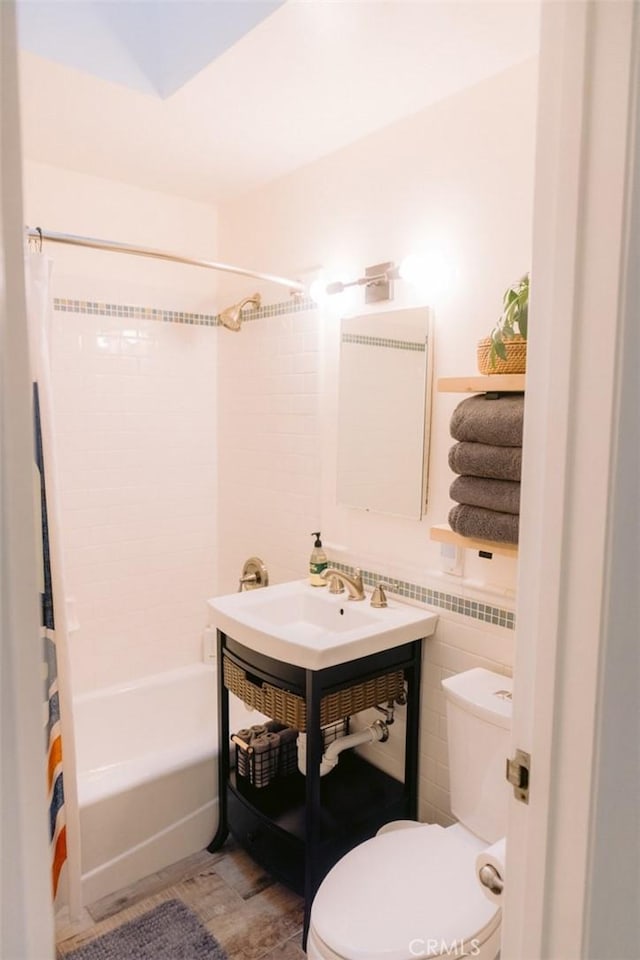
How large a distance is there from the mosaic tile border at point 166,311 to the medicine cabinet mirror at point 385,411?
1.15ft

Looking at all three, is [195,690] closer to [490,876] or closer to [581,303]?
[490,876]

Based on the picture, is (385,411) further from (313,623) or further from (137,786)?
(137,786)

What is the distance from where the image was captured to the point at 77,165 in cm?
246

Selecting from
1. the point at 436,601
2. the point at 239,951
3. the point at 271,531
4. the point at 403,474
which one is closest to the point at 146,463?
the point at 271,531

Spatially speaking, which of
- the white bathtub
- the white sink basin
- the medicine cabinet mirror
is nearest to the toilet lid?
the white sink basin

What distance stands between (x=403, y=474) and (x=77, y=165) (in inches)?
70.7

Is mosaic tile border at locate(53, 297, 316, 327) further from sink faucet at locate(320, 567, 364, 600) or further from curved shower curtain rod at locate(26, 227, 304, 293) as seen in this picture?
sink faucet at locate(320, 567, 364, 600)

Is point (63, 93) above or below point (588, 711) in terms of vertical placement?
above

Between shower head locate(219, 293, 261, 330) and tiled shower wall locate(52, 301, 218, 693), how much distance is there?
263mm

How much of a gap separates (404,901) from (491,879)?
18.6 inches

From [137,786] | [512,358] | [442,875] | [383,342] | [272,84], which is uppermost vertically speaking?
[272,84]

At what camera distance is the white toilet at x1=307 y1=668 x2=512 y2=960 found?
1310 millimetres

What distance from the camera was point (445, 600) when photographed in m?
2.00

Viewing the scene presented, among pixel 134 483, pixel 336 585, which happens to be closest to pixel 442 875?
pixel 336 585
